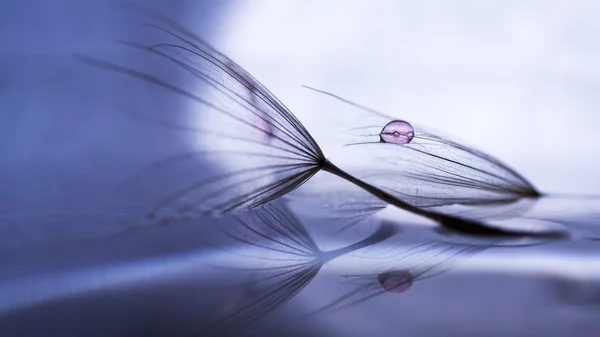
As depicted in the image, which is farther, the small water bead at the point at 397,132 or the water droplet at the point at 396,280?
the small water bead at the point at 397,132

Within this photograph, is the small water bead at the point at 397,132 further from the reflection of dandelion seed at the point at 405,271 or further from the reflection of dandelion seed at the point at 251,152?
the reflection of dandelion seed at the point at 405,271

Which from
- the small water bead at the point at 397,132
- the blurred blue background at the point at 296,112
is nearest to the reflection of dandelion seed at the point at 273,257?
the blurred blue background at the point at 296,112

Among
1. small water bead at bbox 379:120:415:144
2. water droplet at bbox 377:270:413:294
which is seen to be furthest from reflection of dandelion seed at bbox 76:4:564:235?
water droplet at bbox 377:270:413:294

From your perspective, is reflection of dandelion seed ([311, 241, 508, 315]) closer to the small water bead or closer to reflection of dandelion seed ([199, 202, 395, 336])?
reflection of dandelion seed ([199, 202, 395, 336])

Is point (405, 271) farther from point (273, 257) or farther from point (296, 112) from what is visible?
point (296, 112)

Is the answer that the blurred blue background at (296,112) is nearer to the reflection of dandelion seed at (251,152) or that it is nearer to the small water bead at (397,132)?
the reflection of dandelion seed at (251,152)

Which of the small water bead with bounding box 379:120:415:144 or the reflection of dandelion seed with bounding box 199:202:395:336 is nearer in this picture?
the reflection of dandelion seed with bounding box 199:202:395:336

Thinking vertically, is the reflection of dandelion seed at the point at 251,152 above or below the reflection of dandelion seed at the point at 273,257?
above
